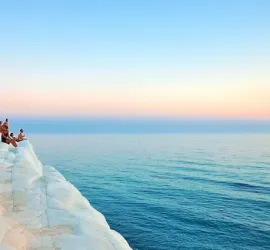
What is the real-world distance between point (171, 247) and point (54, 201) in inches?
528

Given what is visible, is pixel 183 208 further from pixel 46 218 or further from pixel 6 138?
pixel 46 218

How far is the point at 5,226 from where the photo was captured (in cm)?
991

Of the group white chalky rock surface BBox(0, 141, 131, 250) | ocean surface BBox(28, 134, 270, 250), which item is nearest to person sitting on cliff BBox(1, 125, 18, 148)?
ocean surface BBox(28, 134, 270, 250)

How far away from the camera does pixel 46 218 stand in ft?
38.6

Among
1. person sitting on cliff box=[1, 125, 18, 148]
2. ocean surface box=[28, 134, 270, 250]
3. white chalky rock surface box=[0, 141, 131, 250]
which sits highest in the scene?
person sitting on cliff box=[1, 125, 18, 148]

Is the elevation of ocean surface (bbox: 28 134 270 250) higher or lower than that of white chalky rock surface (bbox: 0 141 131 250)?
lower

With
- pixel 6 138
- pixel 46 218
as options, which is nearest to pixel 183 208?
pixel 6 138

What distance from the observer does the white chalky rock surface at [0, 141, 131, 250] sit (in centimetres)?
939

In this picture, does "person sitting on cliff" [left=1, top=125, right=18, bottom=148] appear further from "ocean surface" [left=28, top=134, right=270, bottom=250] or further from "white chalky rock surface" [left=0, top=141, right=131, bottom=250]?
"white chalky rock surface" [left=0, top=141, right=131, bottom=250]

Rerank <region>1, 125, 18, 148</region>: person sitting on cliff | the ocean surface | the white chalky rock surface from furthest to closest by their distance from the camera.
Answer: <region>1, 125, 18, 148</region>: person sitting on cliff, the ocean surface, the white chalky rock surface

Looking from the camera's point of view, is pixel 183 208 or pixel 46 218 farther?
pixel 183 208

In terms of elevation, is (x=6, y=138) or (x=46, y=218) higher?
(x=6, y=138)

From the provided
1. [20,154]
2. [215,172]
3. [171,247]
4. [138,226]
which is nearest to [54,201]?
[20,154]

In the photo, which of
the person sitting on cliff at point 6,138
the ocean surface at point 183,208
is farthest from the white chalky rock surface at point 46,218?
the person sitting on cliff at point 6,138
